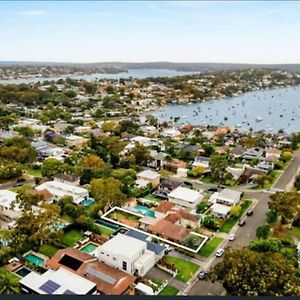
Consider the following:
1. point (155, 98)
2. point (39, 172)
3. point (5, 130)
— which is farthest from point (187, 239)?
point (155, 98)

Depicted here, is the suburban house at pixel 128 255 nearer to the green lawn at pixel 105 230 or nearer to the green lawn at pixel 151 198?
the green lawn at pixel 105 230

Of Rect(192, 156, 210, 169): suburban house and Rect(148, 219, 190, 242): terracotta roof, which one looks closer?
Rect(148, 219, 190, 242): terracotta roof

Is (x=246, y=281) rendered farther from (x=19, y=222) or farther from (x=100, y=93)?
(x=100, y=93)

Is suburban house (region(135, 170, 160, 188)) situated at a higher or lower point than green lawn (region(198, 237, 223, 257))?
higher

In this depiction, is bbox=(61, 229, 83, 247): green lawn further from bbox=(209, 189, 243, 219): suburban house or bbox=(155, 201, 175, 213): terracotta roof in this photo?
bbox=(209, 189, 243, 219): suburban house

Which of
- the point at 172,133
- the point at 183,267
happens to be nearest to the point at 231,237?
the point at 183,267

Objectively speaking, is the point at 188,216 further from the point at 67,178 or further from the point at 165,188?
the point at 67,178

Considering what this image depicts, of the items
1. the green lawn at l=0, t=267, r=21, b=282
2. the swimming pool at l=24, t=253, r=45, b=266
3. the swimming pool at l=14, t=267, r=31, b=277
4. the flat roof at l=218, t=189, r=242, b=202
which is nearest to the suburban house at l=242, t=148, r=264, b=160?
the flat roof at l=218, t=189, r=242, b=202
